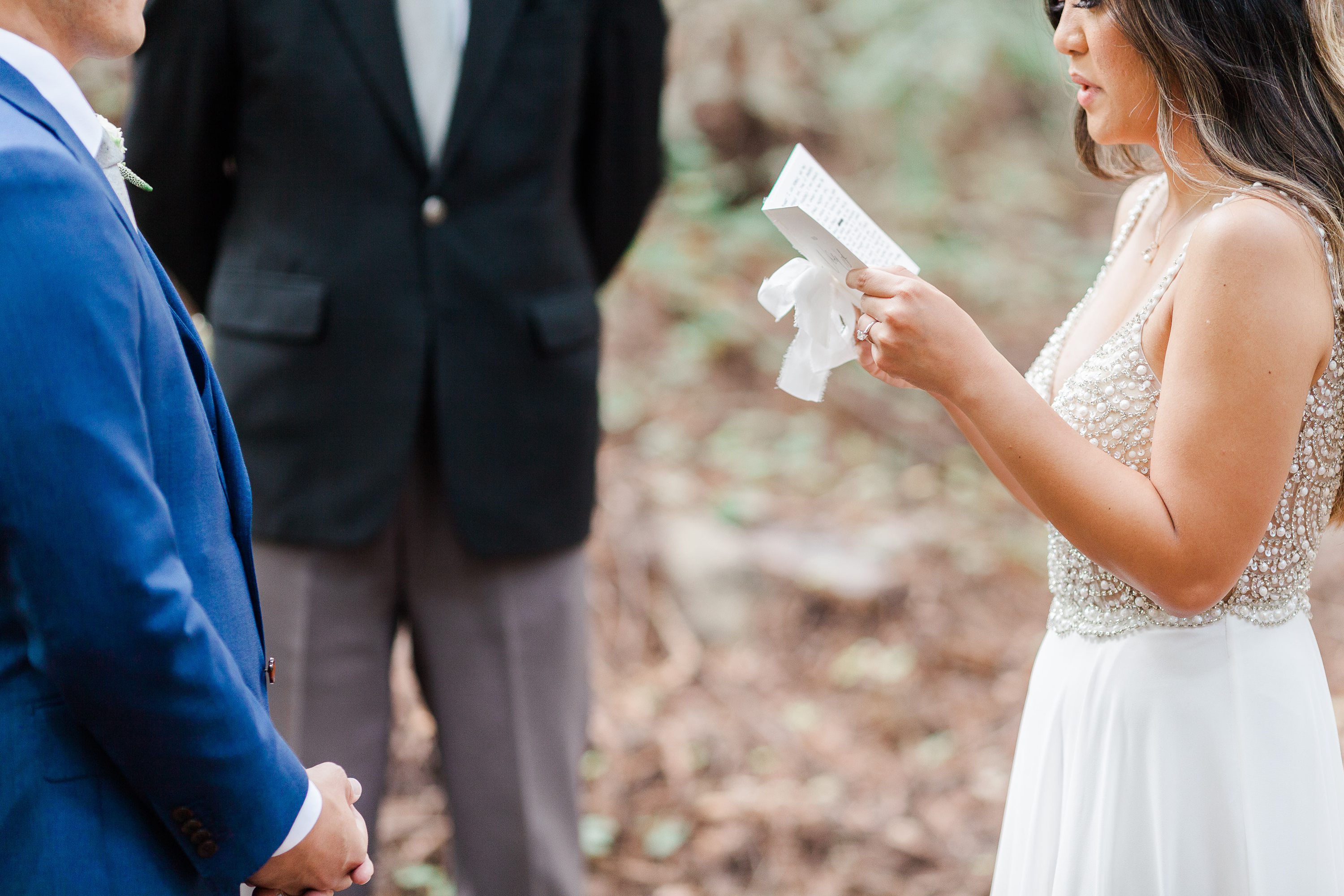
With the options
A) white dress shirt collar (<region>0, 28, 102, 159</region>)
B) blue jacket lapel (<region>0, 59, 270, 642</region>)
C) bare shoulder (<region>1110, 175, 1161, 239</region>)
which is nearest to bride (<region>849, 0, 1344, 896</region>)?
bare shoulder (<region>1110, 175, 1161, 239</region>)

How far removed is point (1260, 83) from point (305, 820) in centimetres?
135

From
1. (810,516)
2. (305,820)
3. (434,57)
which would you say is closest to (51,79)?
(305,820)

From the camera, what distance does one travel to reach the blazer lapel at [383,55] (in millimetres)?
2062

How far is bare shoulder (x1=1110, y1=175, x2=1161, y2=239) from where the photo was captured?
5.93 ft

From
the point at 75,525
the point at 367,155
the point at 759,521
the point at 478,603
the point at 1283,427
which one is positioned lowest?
the point at 759,521

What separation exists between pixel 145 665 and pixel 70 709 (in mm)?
100

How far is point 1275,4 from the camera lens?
4.54ft

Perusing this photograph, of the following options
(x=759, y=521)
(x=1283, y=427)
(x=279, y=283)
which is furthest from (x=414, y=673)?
(x=759, y=521)

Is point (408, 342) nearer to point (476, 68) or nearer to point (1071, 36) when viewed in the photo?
point (476, 68)

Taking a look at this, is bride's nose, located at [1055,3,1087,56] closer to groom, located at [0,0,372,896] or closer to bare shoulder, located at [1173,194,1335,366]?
bare shoulder, located at [1173,194,1335,366]

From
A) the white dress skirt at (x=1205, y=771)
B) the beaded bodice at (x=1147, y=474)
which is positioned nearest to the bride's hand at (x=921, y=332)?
the beaded bodice at (x=1147, y=474)

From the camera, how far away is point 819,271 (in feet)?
5.05

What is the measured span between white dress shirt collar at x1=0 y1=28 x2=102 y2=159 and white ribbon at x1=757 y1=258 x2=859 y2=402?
0.81 m

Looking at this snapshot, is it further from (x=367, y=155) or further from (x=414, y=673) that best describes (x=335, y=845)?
(x=367, y=155)
